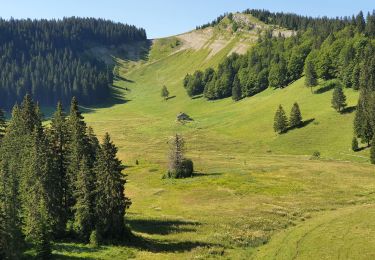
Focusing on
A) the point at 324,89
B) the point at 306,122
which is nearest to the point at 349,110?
the point at 306,122

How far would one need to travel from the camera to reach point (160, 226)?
58.2 meters

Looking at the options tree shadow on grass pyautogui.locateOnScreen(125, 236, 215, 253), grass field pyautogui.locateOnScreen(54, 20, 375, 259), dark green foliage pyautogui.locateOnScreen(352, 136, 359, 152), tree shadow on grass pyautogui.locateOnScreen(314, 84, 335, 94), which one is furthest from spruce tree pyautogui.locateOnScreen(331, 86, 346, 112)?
tree shadow on grass pyautogui.locateOnScreen(125, 236, 215, 253)

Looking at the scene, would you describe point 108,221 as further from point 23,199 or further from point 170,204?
point 170,204

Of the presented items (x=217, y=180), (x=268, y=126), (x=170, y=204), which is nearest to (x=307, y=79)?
(x=268, y=126)

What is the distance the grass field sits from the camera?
47.7 m

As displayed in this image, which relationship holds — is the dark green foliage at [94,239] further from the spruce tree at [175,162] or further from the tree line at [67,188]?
the spruce tree at [175,162]

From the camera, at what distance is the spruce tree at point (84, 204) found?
51.2 m

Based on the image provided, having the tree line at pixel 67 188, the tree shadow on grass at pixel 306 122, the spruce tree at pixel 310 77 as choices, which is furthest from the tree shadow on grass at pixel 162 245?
the spruce tree at pixel 310 77

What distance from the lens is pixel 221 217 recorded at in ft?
201

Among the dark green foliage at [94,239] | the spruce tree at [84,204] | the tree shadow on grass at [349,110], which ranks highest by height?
the tree shadow on grass at [349,110]

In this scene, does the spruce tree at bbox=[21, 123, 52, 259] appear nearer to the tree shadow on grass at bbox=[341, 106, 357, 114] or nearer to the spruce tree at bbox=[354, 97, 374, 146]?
the spruce tree at bbox=[354, 97, 374, 146]

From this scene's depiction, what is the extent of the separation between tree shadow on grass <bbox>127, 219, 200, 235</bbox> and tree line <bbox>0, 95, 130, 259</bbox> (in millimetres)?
5352

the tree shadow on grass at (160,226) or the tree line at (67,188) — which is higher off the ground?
the tree line at (67,188)

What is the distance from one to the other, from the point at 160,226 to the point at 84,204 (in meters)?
11.7
